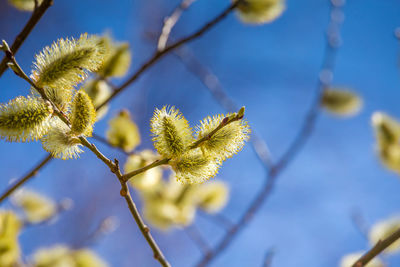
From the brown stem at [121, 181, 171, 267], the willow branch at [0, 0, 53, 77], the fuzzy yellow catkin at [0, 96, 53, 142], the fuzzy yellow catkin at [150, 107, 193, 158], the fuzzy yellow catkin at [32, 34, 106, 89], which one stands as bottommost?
the brown stem at [121, 181, 171, 267]

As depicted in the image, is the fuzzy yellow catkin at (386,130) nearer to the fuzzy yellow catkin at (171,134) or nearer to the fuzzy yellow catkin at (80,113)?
the fuzzy yellow catkin at (171,134)

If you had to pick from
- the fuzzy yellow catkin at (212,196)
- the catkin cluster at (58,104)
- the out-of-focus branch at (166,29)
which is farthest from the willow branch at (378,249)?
the fuzzy yellow catkin at (212,196)

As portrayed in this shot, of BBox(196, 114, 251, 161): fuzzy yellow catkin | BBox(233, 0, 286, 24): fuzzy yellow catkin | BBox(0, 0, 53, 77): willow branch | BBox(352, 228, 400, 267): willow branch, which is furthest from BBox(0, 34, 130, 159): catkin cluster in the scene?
BBox(233, 0, 286, 24): fuzzy yellow catkin

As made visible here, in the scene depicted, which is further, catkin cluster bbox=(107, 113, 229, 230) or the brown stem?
catkin cluster bbox=(107, 113, 229, 230)

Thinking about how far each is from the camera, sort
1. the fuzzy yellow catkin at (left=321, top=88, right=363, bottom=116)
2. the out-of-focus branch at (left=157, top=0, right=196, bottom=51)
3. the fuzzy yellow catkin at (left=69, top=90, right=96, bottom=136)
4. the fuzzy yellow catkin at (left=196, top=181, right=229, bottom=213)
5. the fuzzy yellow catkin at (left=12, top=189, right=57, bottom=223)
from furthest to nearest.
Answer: the fuzzy yellow catkin at (left=321, top=88, right=363, bottom=116) < the fuzzy yellow catkin at (left=196, top=181, right=229, bottom=213) < the fuzzy yellow catkin at (left=12, top=189, right=57, bottom=223) < the out-of-focus branch at (left=157, top=0, right=196, bottom=51) < the fuzzy yellow catkin at (left=69, top=90, right=96, bottom=136)

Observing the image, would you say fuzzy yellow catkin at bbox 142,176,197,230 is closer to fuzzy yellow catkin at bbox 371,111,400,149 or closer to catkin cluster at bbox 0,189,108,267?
catkin cluster at bbox 0,189,108,267

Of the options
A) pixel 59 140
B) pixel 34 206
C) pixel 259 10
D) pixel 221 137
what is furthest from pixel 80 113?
pixel 34 206

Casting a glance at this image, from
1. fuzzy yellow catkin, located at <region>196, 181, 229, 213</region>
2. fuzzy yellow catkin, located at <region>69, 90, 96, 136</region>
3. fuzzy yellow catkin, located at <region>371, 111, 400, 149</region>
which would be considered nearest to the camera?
fuzzy yellow catkin, located at <region>69, 90, 96, 136</region>

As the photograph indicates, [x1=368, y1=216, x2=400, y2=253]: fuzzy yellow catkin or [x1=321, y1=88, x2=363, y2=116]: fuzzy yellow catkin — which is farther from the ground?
[x1=321, y1=88, x2=363, y2=116]: fuzzy yellow catkin
